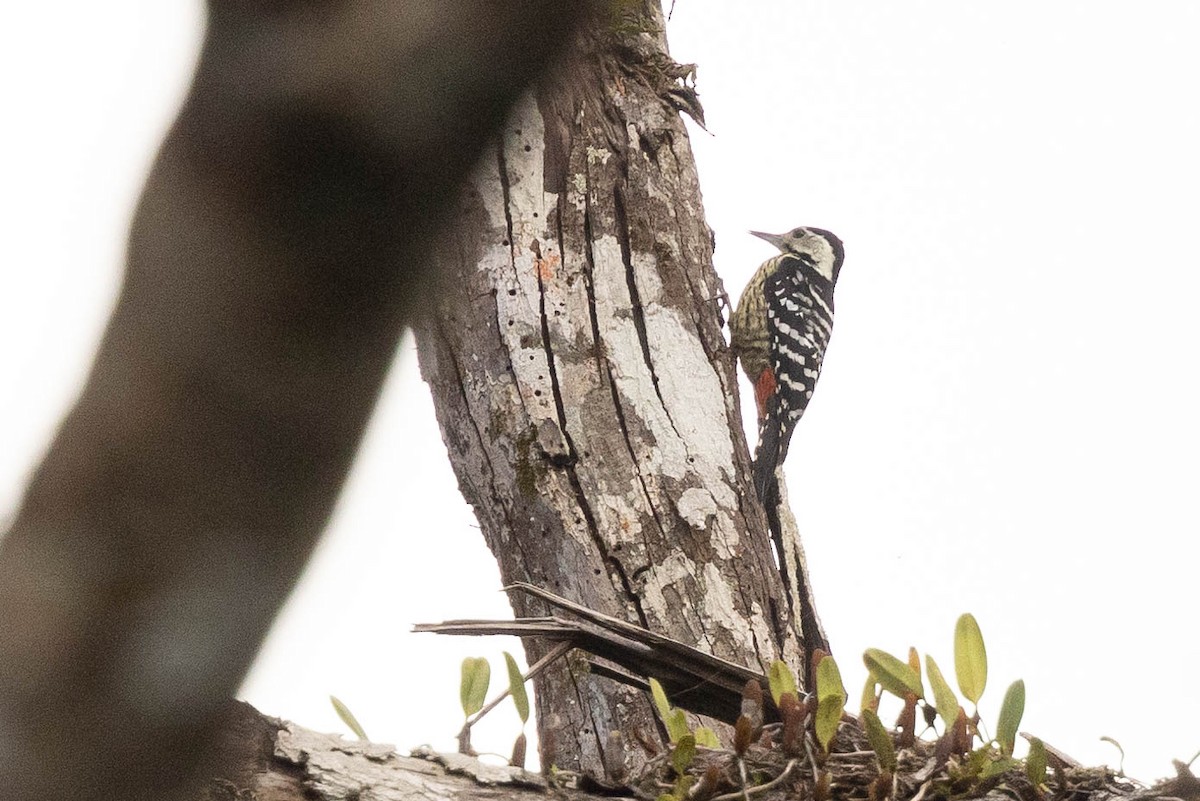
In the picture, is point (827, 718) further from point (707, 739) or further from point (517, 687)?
point (517, 687)

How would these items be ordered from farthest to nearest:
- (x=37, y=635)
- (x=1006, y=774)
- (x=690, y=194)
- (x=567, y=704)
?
(x=690, y=194), (x=567, y=704), (x=1006, y=774), (x=37, y=635)

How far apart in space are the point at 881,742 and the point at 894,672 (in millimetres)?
161

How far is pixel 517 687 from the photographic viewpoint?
2084 millimetres

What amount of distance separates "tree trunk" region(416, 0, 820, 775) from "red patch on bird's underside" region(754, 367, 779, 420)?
2773mm

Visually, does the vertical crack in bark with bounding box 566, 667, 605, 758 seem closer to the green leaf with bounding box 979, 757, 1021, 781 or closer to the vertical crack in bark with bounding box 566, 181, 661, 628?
the vertical crack in bark with bounding box 566, 181, 661, 628

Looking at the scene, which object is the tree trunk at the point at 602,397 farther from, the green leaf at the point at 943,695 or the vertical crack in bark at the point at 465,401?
the green leaf at the point at 943,695

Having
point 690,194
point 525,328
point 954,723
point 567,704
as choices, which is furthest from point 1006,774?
point 690,194

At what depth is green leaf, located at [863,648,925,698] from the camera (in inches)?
81.0

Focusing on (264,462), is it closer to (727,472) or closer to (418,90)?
(418,90)

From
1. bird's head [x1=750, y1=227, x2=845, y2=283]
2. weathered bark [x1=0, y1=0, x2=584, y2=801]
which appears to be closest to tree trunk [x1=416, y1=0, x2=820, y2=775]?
weathered bark [x1=0, y1=0, x2=584, y2=801]

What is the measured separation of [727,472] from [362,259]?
260 centimetres

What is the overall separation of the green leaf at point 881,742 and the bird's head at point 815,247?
5.97m

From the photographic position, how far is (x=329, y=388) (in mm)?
777

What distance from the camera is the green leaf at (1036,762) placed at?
74.7 inches
